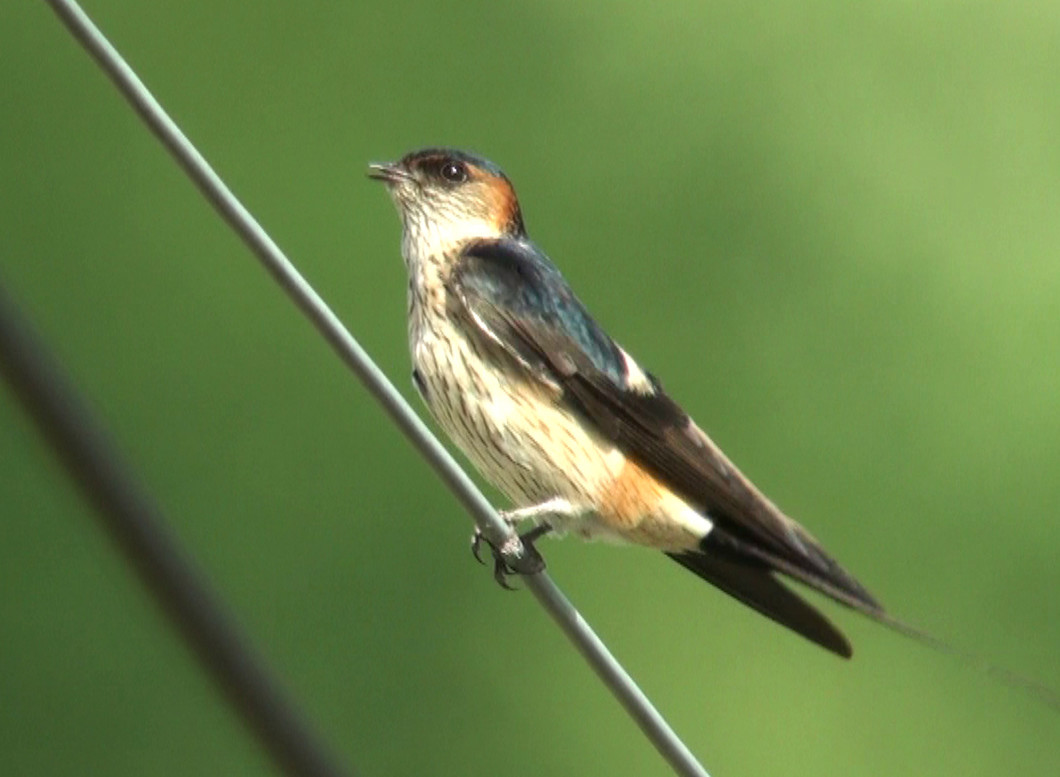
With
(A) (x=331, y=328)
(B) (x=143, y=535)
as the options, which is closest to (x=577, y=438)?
(A) (x=331, y=328)

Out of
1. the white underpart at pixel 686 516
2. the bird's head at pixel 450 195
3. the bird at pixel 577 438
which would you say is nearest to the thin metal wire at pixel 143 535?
the bird at pixel 577 438

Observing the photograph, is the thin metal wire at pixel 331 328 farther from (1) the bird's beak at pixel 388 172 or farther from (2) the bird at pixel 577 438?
(1) the bird's beak at pixel 388 172

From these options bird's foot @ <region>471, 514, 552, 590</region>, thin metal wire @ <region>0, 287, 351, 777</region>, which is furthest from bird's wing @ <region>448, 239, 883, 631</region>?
thin metal wire @ <region>0, 287, 351, 777</region>

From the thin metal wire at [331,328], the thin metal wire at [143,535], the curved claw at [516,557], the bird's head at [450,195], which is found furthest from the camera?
the bird's head at [450,195]

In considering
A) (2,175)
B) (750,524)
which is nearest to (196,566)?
(750,524)

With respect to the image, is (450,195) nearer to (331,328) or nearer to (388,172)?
(388,172)

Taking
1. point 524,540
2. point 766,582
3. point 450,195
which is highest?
point 450,195

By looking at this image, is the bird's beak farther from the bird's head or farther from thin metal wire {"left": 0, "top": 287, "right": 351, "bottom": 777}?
thin metal wire {"left": 0, "top": 287, "right": 351, "bottom": 777}
